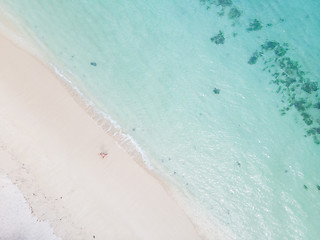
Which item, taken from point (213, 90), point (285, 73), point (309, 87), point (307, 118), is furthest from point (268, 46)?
point (307, 118)

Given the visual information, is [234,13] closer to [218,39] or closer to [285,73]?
[218,39]

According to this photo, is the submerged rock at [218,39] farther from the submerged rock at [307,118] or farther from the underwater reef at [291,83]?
the submerged rock at [307,118]

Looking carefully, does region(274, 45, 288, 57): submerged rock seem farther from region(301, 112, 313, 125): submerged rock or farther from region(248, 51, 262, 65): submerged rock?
region(301, 112, 313, 125): submerged rock

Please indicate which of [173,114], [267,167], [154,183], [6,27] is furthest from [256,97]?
[6,27]

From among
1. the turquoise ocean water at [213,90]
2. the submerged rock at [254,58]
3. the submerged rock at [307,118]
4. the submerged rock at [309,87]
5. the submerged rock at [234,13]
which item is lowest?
the turquoise ocean water at [213,90]

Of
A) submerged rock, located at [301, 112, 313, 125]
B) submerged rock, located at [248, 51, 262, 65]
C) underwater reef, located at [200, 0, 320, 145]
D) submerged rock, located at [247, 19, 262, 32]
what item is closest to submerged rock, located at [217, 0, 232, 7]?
underwater reef, located at [200, 0, 320, 145]

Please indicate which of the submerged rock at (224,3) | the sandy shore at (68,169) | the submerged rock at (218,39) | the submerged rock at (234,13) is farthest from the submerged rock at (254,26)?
the sandy shore at (68,169)
